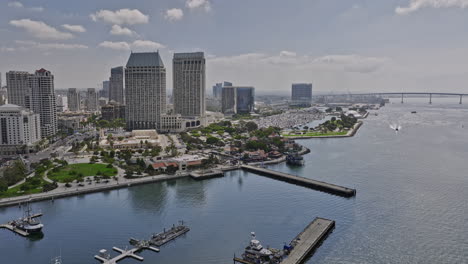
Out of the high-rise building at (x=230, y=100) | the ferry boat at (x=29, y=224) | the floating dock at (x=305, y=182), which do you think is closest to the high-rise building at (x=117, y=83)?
the high-rise building at (x=230, y=100)

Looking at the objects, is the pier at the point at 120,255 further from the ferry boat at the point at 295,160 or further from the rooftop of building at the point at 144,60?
the rooftop of building at the point at 144,60

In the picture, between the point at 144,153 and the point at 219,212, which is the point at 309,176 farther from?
A: the point at 144,153

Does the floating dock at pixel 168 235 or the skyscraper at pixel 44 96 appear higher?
the skyscraper at pixel 44 96

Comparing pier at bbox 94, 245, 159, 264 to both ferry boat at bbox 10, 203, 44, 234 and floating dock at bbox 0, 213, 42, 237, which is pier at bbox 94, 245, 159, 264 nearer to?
ferry boat at bbox 10, 203, 44, 234

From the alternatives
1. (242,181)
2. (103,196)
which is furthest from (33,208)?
(242,181)

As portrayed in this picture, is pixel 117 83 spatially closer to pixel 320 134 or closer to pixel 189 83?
pixel 189 83

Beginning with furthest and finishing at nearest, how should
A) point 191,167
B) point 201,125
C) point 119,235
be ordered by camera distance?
point 201,125
point 191,167
point 119,235
